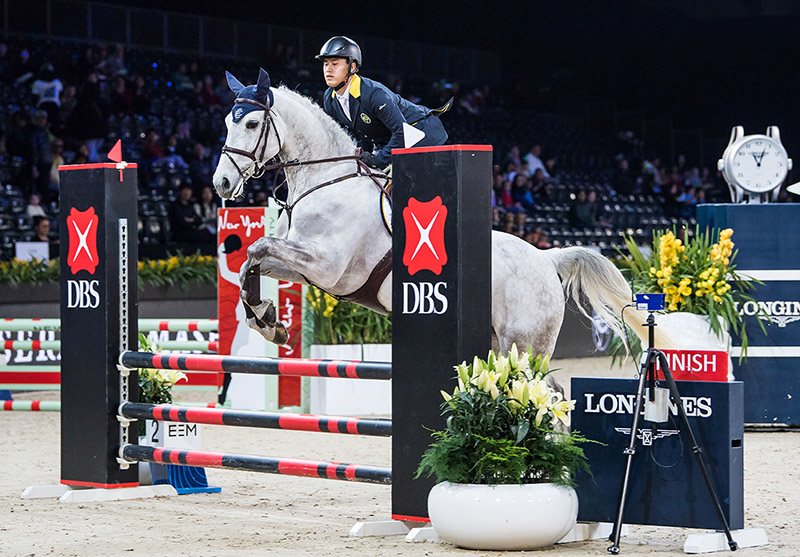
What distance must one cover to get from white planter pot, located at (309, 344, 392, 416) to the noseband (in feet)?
11.8

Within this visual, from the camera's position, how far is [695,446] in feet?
12.5

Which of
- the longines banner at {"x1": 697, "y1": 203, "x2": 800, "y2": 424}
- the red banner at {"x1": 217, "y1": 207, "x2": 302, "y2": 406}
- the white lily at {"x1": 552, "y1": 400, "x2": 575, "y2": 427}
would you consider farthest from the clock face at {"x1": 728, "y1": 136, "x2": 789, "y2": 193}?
the white lily at {"x1": 552, "y1": 400, "x2": 575, "y2": 427}

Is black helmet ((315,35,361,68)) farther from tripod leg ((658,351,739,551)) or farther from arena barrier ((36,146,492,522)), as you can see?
tripod leg ((658,351,739,551))

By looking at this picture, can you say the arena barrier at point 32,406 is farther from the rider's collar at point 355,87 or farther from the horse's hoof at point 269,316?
the rider's collar at point 355,87

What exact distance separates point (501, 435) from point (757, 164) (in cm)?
476

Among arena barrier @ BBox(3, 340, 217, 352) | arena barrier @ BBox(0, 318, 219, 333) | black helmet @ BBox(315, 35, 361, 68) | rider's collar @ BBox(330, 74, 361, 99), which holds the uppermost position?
black helmet @ BBox(315, 35, 361, 68)

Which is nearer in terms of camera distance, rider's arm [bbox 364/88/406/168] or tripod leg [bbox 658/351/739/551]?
tripod leg [bbox 658/351/739/551]

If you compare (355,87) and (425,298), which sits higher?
(355,87)

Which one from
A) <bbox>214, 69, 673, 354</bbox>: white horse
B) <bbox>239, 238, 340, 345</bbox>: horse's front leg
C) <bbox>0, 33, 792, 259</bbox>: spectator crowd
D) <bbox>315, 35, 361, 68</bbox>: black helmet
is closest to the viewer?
<bbox>239, 238, 340, 345</bbox>: horse's front leg

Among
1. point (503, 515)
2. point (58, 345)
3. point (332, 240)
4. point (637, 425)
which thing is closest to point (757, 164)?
point (332, 240)

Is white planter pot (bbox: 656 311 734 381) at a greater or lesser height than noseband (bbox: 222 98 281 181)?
lesser

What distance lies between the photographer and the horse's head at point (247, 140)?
4742 millimetres

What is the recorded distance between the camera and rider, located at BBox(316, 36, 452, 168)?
16.3ft

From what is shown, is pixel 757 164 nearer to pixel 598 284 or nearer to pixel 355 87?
pixel 598 284
